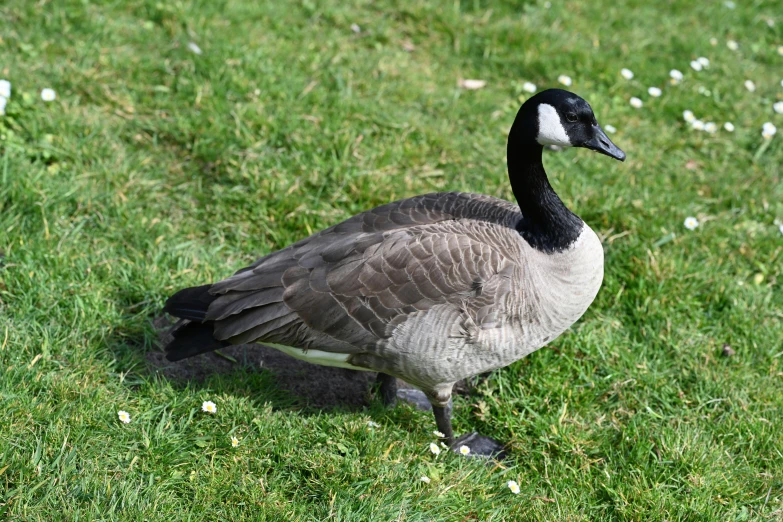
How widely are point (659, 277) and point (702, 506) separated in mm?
1434

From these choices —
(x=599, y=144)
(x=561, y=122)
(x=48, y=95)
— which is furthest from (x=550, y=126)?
(x=48, y=95)

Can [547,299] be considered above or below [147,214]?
above

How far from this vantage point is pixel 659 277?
172 inches

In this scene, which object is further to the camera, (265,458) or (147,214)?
(147,214)

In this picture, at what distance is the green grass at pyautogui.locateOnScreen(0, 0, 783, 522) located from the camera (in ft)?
10.8

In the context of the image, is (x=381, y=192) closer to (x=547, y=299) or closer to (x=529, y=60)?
(x=547, y=299)

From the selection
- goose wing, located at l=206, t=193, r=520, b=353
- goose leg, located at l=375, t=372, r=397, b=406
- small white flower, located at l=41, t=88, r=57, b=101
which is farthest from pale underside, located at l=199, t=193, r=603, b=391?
small white flower, located at l=41, t=88, r=57, b=101

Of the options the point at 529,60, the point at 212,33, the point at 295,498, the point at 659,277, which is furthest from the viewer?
the point at 529,60

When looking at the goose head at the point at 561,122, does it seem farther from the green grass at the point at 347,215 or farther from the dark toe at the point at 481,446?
the dark toe at the point at 481,446

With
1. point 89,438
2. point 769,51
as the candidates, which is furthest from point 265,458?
point 769,51

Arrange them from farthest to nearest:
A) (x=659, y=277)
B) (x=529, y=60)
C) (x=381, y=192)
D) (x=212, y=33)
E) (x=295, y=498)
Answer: (x=529, y=60)
(x=212, y=33)
(x=381, y=192)
(x=659, y=277)
(x=295, y=498)

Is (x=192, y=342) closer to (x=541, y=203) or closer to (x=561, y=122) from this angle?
(x=541, y=203)

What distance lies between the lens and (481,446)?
370 cm

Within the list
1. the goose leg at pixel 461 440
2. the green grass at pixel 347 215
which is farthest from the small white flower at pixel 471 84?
the goose leg at pixel 461 440
